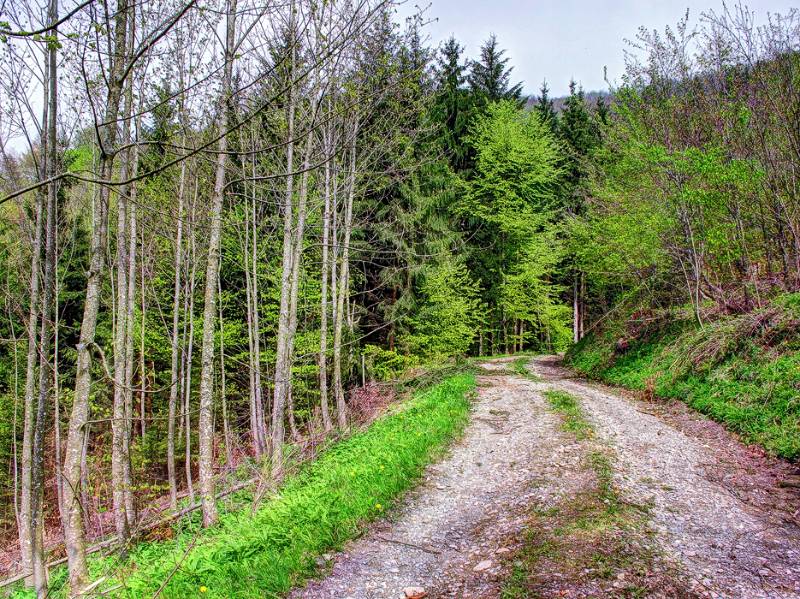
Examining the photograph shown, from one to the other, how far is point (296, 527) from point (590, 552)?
2559mm

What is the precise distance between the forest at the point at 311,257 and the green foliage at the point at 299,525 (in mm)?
34

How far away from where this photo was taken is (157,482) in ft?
54.6

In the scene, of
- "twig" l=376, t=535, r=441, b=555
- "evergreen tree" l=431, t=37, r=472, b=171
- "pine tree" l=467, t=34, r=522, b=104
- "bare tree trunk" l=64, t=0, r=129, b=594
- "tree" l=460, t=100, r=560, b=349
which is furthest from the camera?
"pine tree" l=467, t=34, r=522, b=104

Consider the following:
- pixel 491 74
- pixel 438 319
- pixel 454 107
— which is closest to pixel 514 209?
pixel 454 107

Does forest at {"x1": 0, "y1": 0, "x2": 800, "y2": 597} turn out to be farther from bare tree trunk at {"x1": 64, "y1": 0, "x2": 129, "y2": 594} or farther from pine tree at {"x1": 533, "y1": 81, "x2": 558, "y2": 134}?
pine tree at {"x1": 533, "y1": 81, "x2": 558, "y2": 134}

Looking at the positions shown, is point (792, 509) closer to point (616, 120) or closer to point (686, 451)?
point (686, 451)

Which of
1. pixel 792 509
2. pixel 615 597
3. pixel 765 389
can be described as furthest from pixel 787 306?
pixel 615 597

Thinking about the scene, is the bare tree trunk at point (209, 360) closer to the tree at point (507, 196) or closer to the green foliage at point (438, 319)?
the green foliage at point (438, 319)

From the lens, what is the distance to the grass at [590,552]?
11.2 ft

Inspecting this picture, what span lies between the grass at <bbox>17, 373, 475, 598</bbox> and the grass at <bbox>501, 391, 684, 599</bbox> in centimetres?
167

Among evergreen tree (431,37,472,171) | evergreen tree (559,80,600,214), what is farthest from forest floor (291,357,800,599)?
evergreen tree (559,80,600,214)

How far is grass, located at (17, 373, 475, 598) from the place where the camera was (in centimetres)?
367

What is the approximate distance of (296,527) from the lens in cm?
435

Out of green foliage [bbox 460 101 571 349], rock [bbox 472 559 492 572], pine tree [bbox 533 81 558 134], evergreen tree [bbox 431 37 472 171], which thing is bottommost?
rock [bbox 472 559 492 572]
